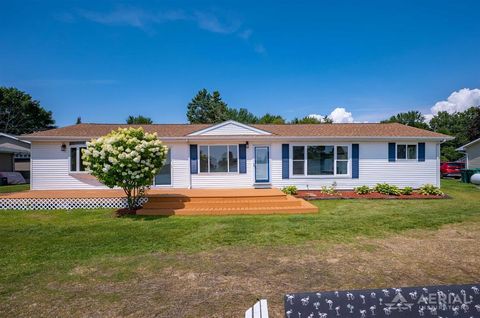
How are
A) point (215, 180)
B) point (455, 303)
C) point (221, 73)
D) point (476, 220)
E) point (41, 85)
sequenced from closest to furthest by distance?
point (455, 303), point (476, 220), point (215, 180), point (221, 73), point (41, 85)

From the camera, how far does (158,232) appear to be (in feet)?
21.8

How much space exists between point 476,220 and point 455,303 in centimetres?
800

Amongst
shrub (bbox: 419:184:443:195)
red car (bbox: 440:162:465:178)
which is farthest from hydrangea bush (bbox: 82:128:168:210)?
red car (bbox: 440:162:465:178)

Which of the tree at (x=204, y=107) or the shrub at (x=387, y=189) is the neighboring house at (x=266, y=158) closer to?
the shrub at (x=387, y=189)

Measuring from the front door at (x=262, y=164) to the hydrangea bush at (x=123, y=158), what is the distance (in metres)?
5.87

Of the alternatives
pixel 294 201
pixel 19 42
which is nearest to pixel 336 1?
pixel 294 201

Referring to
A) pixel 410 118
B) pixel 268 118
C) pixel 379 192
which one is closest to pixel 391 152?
pixel 379 192

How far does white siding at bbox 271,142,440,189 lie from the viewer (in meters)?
13.5

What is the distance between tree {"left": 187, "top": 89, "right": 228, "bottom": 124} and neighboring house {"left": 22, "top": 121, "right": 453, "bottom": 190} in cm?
4019

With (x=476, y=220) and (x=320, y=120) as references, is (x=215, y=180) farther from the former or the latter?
(x=320, y=120)

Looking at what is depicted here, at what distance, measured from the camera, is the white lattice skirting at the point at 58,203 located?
984cm

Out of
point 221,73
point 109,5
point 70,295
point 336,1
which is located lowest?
point 70,295

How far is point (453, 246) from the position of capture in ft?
17.9

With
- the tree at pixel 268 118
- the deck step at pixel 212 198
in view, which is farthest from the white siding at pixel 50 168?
the tree at pixel 268 118
